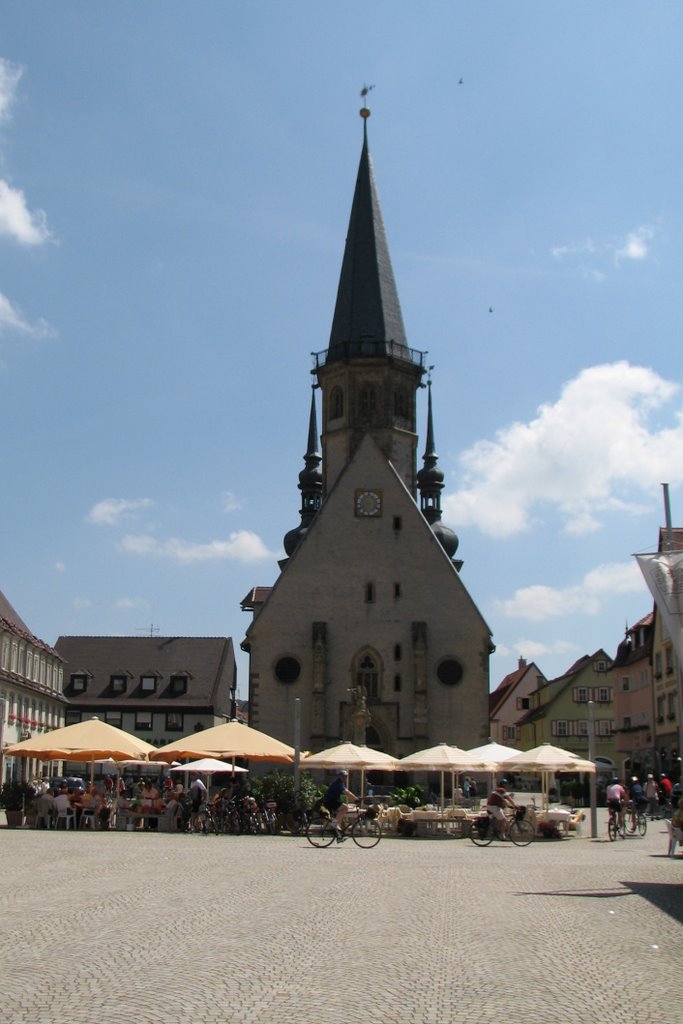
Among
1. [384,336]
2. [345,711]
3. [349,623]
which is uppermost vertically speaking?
[384,336]

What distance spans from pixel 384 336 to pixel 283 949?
5366 centimetres

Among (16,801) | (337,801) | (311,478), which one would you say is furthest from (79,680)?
(337,801)

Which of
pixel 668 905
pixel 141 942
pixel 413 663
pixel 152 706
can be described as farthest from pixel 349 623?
pixel 141 942

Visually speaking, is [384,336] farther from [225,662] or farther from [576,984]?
[576,984]

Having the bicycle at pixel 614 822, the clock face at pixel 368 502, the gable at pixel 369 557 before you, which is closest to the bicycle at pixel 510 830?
the bicycle at pixel 614 822

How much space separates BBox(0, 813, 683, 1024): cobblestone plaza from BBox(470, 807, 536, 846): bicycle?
20.8 feet

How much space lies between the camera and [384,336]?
6250 centimetres

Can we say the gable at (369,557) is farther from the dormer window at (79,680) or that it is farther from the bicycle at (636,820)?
the dormer window at (79,680)

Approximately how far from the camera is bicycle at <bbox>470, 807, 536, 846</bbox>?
26547 mm

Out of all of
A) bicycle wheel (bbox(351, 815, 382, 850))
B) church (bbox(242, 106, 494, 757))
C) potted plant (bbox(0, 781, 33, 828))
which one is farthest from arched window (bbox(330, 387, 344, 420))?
bicycle wheel (bbox(351, 815, 382, 850))

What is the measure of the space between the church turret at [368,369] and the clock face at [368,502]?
6051 millimetres

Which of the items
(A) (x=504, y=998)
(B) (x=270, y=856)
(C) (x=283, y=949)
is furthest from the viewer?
(B) (x=270, y=856)

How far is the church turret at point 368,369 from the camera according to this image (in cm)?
6091

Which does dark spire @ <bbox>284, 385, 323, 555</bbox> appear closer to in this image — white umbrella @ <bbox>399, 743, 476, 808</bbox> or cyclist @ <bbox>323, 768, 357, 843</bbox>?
white umbrella @ <bbox>399, 743, 476, 808</bbox>
